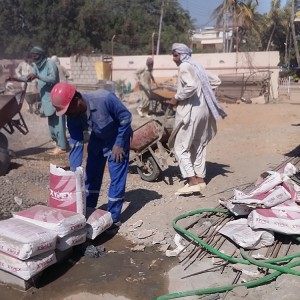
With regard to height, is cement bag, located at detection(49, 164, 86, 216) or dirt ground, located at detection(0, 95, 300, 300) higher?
cement bag, located at detection(49, 164, 86, 216)

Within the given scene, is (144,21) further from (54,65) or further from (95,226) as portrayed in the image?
(95,226)

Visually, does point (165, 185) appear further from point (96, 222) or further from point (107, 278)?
point (107, 278)

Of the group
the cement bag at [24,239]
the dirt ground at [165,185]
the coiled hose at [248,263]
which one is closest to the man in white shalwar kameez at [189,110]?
the dirt ground at [165,185]

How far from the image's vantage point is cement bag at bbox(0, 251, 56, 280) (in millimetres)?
3492

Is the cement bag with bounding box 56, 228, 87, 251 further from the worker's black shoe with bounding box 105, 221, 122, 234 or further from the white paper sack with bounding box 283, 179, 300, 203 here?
the white paper sack with bounding box 283, 179, 300, 203

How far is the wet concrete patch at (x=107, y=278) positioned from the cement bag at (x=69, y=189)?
464mm

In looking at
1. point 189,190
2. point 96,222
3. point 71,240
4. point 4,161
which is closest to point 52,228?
point 71,240

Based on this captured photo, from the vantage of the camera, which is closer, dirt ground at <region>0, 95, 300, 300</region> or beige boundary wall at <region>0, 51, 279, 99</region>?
dirt ground at <region>0, 95, 300, 300</region>

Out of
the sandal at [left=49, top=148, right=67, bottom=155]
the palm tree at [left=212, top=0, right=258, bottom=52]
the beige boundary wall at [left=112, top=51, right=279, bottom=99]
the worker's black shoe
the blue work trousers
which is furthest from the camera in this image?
the palm tree at [left=212, top=0, right=258, bottom=52]

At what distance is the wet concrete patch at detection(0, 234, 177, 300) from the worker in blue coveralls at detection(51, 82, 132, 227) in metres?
0.65

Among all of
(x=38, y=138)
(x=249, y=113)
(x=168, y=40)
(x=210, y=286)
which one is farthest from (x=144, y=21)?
(x=210, y=286)

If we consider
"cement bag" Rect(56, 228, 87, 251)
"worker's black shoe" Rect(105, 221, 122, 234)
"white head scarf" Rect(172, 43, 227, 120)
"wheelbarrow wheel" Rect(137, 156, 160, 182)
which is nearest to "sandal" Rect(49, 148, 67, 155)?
"wheelbarrow wheel" Rect(137, 156, 160, 182)

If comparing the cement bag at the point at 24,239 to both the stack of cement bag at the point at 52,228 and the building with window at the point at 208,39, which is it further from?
the building with window at the point at 208,39

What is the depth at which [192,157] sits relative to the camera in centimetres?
598
